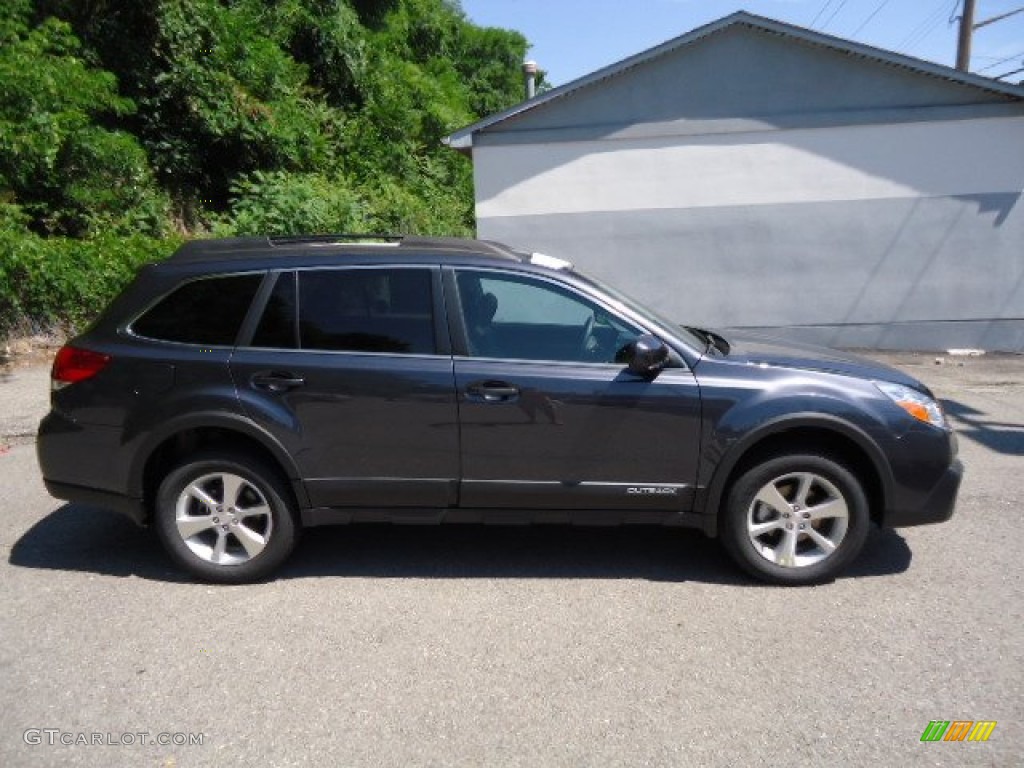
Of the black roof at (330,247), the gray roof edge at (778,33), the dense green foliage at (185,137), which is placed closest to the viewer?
the black roof at (330,247)

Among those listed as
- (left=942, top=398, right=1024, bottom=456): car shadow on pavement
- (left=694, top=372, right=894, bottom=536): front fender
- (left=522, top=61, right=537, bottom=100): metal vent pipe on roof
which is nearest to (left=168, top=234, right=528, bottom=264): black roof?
(left=694, top=372, right=894, bottom=536): front fender

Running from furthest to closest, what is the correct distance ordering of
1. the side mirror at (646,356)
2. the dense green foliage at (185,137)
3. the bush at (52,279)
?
the dense green foliage at (185,137) < the bush at (52,279) < the side mirror at (646,356)

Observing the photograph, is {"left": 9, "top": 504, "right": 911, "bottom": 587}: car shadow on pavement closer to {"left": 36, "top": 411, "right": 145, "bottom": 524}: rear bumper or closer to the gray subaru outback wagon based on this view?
the gray subaru outback wagon

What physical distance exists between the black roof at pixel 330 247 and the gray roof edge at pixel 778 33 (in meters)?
6.67

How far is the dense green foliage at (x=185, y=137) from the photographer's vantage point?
382 inches

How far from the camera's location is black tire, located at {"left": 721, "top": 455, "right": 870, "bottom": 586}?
13.0ft

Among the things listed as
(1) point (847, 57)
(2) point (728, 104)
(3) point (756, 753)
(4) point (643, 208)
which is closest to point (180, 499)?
(3) point (756, 753)

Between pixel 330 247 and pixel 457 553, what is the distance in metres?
1.84

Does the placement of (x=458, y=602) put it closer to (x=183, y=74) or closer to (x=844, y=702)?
(x=844, y=702)

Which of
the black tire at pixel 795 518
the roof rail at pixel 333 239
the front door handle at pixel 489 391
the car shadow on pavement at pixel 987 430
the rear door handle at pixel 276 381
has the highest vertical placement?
the roof rail at pixel 333 239

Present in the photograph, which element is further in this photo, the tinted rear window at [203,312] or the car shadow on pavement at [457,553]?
the car shadow on pavement at [457,553]

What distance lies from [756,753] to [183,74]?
14765mm

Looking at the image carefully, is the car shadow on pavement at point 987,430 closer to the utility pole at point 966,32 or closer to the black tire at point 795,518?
the black tire at point 795,518

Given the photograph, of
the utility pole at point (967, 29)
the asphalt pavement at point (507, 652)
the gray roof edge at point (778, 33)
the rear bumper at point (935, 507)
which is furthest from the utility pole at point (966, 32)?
the rear bumper at point (935, 507)
